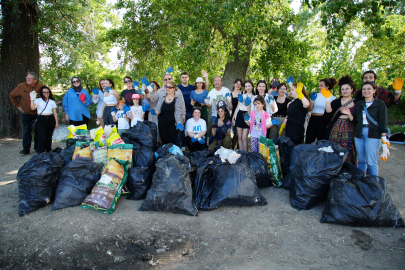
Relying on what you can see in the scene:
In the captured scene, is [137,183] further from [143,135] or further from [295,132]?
[295,132]

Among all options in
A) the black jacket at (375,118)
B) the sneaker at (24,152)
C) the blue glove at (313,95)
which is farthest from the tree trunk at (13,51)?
the black jacket at (375,118)

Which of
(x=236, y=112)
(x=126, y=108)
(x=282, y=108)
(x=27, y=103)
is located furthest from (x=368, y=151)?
(x=27, y=103)

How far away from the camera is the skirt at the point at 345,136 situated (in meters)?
3.78

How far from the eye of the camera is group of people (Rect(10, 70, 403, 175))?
364 centimetres

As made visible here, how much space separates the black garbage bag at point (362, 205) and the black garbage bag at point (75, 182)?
2.87 m

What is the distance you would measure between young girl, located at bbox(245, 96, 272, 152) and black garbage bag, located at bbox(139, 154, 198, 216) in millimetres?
1778

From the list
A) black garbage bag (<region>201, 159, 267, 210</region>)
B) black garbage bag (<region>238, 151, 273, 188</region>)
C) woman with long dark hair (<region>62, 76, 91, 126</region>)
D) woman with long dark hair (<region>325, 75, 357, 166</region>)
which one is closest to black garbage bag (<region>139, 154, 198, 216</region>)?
black garbage bag (<region>201, 159, 267, 210</region>)

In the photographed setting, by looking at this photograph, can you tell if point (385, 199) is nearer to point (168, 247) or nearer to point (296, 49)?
point (168, 247)

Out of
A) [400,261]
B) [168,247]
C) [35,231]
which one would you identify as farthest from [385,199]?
[35,231]

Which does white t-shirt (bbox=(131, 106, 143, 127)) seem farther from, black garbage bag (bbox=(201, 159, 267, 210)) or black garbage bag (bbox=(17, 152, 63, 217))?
black garbage bag (bbox=(201, 159, 267, 210))

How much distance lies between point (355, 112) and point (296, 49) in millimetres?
3758

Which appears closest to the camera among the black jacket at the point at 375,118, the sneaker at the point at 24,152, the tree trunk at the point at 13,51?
the black jacket at the point at 375,118

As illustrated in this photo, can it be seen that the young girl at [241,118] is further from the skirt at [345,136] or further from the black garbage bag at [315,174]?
the black garbage bag at [315,174]

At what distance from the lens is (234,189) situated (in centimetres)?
317
